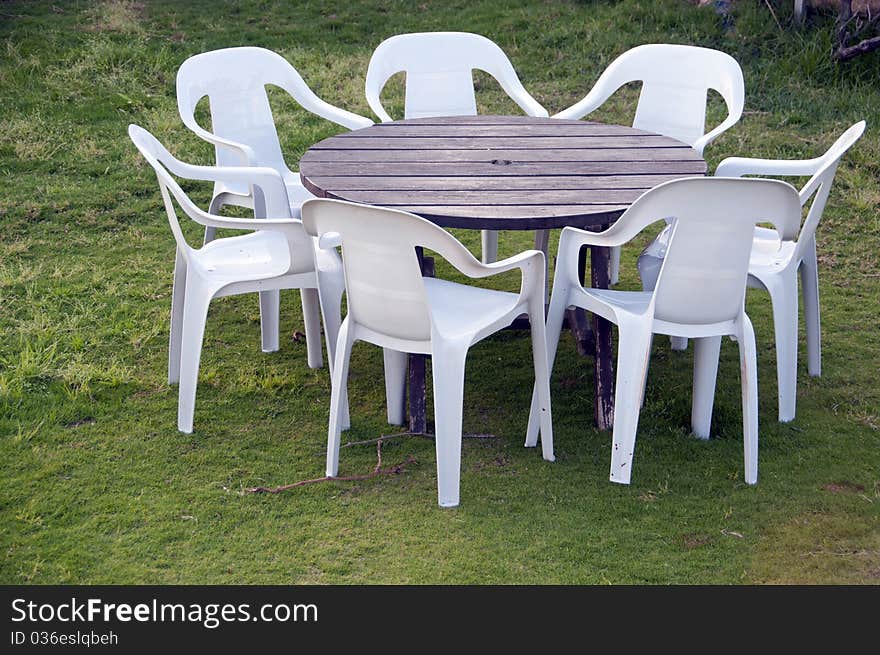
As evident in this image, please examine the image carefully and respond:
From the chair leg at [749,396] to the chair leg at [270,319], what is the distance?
6.26ft

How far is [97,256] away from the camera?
559 centimetres

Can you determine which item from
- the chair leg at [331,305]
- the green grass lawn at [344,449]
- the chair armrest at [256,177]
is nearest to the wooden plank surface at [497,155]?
the chair armrest at [256,177]

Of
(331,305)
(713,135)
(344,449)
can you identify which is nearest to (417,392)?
(344,449)

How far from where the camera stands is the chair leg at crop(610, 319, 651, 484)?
353 centimetres

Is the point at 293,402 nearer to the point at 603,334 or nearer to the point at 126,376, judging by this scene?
the point at 126,376

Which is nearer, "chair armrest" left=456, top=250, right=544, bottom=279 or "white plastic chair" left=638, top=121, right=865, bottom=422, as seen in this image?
"chair armrest" left=456, top=250, right=544, bottom=279

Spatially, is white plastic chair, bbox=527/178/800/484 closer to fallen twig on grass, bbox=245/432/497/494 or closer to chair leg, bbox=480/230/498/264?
fallen twig on grass, bbox=245/432/497/494

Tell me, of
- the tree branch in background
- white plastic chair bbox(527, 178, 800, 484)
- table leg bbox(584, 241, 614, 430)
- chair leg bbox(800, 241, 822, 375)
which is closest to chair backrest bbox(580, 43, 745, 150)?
chair leg bbox(800, 241, 822, 375)

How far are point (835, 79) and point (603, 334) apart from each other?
4.56 meters

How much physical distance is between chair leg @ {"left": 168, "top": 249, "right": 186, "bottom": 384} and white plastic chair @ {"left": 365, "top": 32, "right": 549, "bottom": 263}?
62.9 inches

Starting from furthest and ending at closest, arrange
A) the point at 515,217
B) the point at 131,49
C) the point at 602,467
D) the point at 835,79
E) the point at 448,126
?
1. the point at 131,49
2. the point at 835,79
3. the point at 448,126
4. the point at 602,467
5. the point at 515,217

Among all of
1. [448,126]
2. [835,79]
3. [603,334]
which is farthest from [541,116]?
[835,79]

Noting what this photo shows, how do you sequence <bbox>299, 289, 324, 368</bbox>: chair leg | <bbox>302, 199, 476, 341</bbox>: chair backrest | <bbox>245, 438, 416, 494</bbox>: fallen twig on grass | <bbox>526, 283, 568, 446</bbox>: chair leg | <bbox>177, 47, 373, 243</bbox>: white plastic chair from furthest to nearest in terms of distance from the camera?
1. <bbox>177, 47, 373, 243</bbox>: white plastic chair
2. <bbox>299, 289, 324, 368</bbox>: chair leg
3. <bbox>526, 283, 568, 446</bbox>: chair leg
4. <bbox>245, 438, 416, 494</bbox>: fallen twig on grass
5. <bbox>302, 199, 476, 341</bbox>: chair backrest

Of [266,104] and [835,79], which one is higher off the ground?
[266,104]
